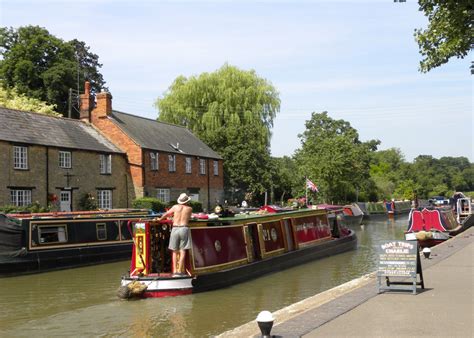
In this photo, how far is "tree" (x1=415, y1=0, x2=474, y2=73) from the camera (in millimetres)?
9648

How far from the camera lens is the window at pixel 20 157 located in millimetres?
23866

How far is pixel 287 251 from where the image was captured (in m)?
16.6

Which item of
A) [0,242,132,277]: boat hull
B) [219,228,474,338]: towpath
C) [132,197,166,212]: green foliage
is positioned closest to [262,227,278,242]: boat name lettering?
[219,228,474,338]: towpath

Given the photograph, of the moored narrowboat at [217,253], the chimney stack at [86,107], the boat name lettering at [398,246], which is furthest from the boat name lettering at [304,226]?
the chimney stack at [86,107]

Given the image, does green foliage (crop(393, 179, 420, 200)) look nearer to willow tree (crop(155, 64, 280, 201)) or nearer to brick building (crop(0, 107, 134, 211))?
willow tree (crop(155, 64, 280, 201))

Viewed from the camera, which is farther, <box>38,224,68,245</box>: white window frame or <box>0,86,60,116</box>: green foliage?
<box>0,86,60,116</box>: green foliage

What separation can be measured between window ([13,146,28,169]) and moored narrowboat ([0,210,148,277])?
6.88m

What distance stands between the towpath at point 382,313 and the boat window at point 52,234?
31.8ft

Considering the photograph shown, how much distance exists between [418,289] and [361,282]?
150 cm

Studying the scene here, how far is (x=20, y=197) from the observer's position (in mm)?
24031

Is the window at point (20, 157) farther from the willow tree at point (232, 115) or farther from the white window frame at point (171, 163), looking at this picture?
the willow tree at point (232, 115)

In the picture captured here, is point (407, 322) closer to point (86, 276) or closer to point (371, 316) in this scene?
point (371, 316)

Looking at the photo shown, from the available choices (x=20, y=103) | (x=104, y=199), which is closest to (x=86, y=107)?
(x=20, y=103)

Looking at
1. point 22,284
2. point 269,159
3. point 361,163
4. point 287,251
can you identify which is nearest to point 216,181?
point 269,159
